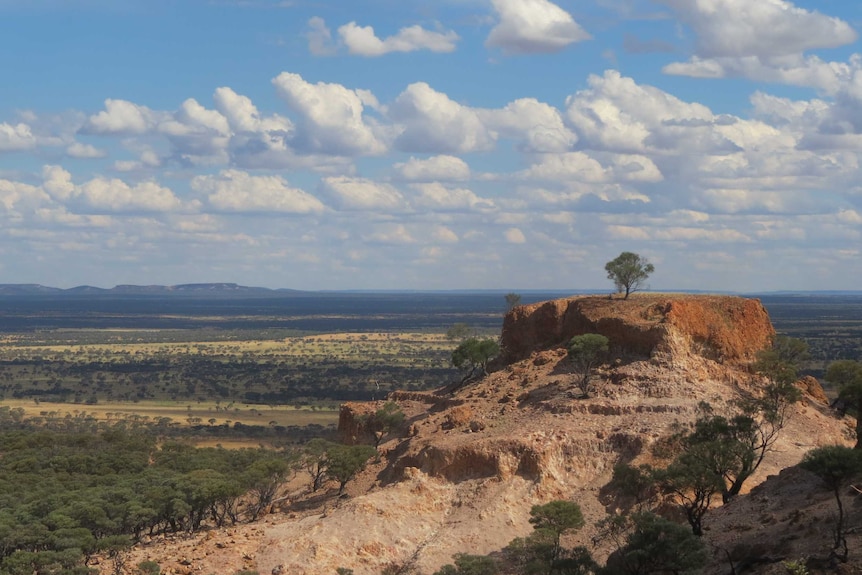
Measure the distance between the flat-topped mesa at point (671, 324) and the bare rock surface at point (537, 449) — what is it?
0.09m

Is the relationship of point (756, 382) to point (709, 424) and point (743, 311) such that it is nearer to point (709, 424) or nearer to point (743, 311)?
point (743, 311)

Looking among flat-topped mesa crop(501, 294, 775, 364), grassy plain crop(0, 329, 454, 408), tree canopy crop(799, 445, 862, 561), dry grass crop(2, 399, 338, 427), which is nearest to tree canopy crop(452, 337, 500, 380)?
flat-topped mesa crop(501, 294, 775, 364)

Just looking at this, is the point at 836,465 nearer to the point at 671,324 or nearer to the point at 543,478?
the point at 543,478

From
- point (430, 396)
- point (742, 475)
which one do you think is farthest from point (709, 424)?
point (430, 396)

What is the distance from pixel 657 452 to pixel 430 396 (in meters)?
20.5

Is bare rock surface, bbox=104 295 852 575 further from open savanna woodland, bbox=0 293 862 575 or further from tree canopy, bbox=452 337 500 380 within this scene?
tree canopy, bbox=452 337 500 380

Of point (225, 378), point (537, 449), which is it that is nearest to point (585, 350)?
point (537, 449)

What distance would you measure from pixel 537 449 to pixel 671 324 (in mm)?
11177

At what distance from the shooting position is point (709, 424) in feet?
148

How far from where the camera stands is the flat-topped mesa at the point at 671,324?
54375 mm

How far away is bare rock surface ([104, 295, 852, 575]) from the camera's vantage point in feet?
143

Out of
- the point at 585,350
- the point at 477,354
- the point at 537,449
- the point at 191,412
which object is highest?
the point at 585,350

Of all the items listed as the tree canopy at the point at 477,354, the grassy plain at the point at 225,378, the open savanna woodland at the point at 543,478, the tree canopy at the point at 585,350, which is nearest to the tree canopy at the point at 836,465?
the open savanna woodland at the point at 543,478

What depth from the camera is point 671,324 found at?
54188 mm
